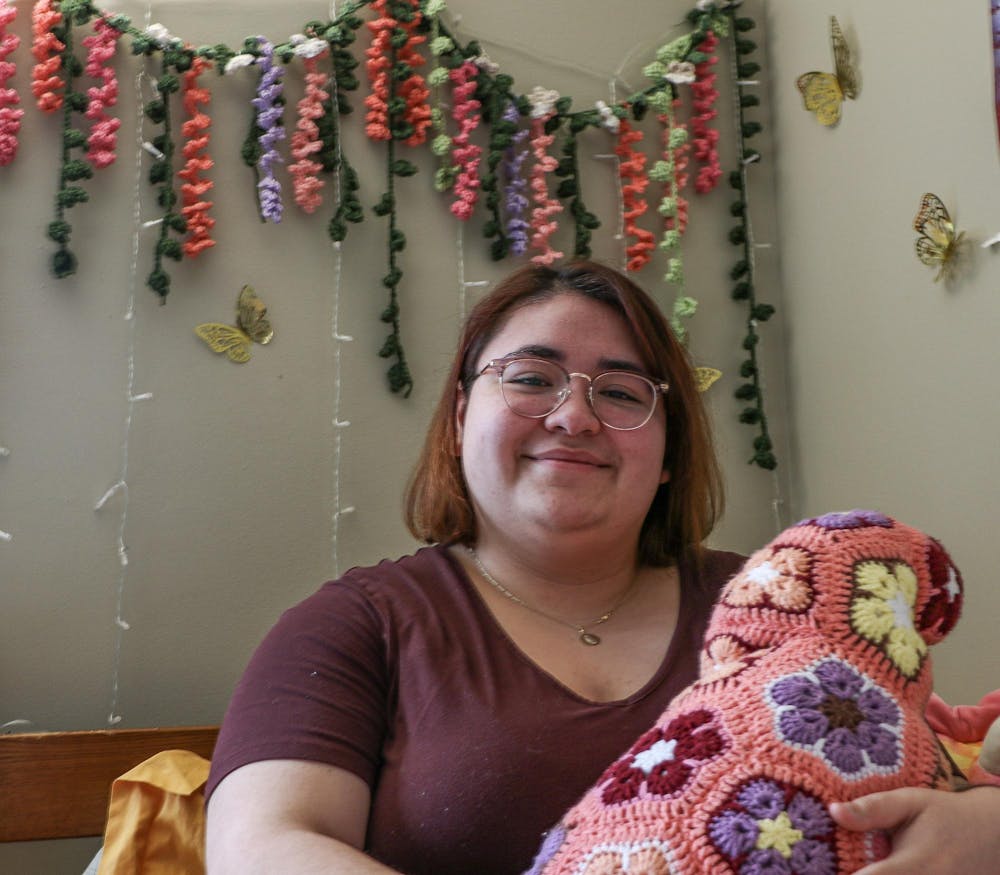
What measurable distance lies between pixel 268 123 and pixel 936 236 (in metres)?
1.02

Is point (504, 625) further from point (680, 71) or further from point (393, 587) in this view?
point (680, 71)

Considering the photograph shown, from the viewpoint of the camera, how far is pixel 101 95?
5.25ft

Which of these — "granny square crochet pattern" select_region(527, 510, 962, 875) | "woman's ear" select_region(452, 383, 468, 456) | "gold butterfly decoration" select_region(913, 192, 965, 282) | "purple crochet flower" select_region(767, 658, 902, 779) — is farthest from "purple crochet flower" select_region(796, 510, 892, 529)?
"gold butterfly decoration" select_region(913, 192, 965, 282)

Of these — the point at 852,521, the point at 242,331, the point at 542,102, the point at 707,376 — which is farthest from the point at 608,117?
the point at 852,521

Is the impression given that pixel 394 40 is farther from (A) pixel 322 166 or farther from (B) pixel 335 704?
(B) pixel 335 704

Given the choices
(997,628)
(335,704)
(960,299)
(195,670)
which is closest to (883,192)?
(960,299)

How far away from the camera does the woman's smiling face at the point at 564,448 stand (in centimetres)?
112

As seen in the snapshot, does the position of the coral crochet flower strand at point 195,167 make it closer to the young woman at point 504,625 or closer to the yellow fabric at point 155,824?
the young woman at point 504,625

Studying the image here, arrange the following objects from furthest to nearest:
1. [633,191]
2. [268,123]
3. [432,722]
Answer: [633,191] → [268,123] → [432,722]

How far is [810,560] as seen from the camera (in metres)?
0.85

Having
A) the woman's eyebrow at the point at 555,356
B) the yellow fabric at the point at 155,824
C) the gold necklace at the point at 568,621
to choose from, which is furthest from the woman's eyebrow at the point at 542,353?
the yellow fabric at the point at 155,824

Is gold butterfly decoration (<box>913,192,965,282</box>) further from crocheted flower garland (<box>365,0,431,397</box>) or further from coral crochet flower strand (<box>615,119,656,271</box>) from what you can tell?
crocheted flower garland (<box>365,0,431,397</box>)

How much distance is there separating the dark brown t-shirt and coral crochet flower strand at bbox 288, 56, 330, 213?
2.68 feet

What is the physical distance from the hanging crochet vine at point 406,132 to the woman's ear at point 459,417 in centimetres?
43
